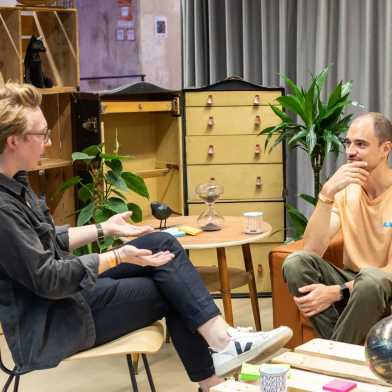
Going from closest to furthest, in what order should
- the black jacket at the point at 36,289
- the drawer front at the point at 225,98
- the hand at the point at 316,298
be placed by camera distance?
1. the black jacket at the point at 36,289
2. the hand at the point at 316,298
3. the drawer front at the point at 225,98

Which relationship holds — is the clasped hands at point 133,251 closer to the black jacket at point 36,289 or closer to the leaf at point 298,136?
the black jacket at point 36,289

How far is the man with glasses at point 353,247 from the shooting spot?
2709 mm

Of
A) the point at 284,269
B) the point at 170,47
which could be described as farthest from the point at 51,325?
the point at 170,47

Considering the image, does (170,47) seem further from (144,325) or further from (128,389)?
(144,325)

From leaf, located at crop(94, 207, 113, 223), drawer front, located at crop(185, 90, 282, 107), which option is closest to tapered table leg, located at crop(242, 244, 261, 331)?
leaf, located at crop(94, 207, 113, 223)

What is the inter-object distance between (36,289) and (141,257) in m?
0.35

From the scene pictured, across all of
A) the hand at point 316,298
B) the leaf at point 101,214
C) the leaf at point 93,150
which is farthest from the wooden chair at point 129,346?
the leaf at point 93,150

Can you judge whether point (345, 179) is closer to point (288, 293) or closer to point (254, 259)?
point (288, 293)

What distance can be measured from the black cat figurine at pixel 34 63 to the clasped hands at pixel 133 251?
1.41m

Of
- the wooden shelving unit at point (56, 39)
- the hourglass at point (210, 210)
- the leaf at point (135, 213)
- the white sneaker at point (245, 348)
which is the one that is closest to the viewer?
the white sneaker at point (245, 348)

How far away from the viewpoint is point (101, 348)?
2375 millimetres

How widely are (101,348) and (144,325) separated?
0.18 m

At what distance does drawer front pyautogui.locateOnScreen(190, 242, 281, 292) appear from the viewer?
14.0ft

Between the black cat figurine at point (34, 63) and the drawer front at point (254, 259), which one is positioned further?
the drawer front at point (254, 259)
